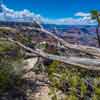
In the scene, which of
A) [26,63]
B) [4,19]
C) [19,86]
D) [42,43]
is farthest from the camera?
[4,19]

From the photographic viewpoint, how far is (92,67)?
13.9ft

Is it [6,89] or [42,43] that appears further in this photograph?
[42,43]

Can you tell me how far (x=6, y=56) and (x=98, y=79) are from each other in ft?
5.56

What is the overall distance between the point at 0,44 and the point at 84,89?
1.75 m

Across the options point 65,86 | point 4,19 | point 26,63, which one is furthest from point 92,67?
point 4,19

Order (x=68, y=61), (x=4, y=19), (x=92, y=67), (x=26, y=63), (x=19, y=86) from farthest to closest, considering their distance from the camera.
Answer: (x=4, y=19)
(x=26, y=63)
(x=19, y=86)
(x=68, y=61)
(x=92, y=67)

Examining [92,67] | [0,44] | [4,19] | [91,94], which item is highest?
[4,19]

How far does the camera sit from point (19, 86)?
16.1 feet

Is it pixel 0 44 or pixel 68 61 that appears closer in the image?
pixel 68 61

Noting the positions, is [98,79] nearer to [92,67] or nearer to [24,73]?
[92,67]

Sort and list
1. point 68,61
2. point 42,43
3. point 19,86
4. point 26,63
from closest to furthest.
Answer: point 68,61 < point 19,86 < point 26,63 < point 42,43

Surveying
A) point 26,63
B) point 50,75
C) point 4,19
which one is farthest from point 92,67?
point 4,19

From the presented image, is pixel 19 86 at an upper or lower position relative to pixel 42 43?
lower

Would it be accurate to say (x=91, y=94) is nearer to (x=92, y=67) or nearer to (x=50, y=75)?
(x=92, y=67)
